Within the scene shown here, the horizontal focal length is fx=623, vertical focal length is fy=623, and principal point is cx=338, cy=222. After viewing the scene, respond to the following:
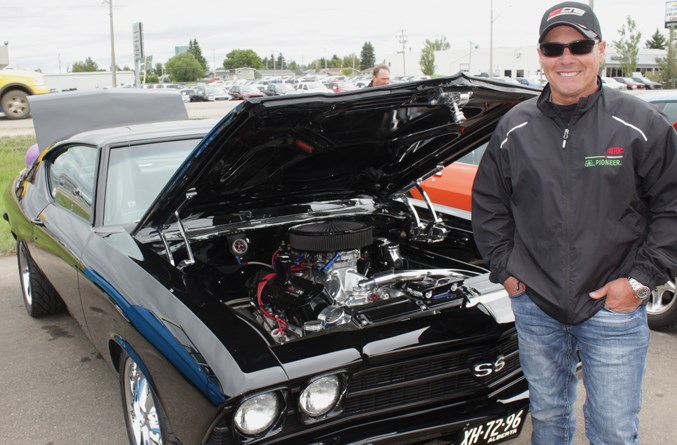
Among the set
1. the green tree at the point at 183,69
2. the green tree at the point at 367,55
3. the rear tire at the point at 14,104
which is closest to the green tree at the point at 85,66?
the green tree at the point at 183,69

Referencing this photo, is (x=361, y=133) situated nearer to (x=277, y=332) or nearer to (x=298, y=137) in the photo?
(x=298, y=137)

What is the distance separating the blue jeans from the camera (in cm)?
195

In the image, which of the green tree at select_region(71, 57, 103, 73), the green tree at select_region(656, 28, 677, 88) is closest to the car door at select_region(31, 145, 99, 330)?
the green tree at select_region(656, 28, 677, 88)

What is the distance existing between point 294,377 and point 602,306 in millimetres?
1001

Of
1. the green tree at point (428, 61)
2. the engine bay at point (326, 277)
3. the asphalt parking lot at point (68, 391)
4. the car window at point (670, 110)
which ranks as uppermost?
the green tree at point (428, 61)

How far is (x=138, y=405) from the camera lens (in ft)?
8.72

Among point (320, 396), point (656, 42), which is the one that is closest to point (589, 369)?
point (320, 396)

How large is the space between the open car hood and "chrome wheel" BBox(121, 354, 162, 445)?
0.73 meters

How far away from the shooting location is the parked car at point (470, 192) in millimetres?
4207

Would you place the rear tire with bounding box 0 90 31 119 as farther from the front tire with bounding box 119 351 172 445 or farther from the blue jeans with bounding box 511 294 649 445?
the blue jeans with bounding box 511 294 649 445

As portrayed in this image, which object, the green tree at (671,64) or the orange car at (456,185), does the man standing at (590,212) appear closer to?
the orange car at (456,185)

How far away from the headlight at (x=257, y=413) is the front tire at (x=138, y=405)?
0.52 metres

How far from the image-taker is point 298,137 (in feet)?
9.16

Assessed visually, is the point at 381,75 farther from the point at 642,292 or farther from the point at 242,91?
the point at 242,91
